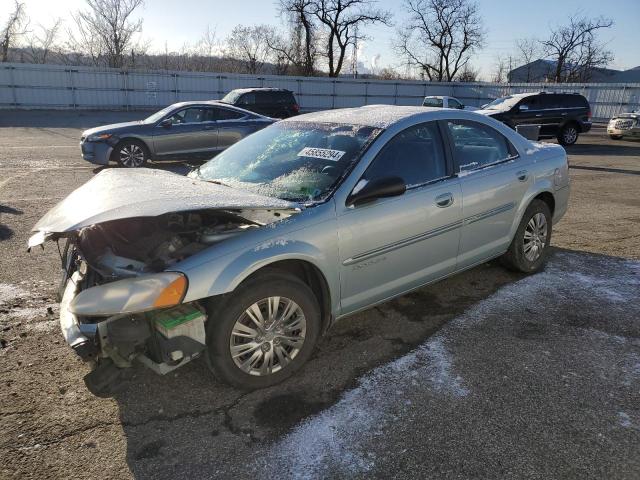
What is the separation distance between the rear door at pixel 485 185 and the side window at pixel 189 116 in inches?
328

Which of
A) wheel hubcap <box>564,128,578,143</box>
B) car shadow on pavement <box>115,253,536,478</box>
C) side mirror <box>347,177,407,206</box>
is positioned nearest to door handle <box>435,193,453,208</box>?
side mirror <box>347,177,407,206</box>

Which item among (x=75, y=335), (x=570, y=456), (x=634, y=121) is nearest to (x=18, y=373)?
(x=75, y=335)

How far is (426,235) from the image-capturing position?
3670 mm

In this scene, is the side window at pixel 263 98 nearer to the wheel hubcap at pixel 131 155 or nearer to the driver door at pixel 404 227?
the wheel hubcap at pixel 131 155

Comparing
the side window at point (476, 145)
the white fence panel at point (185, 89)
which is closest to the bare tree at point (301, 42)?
the white fence panel at point (185, 89)

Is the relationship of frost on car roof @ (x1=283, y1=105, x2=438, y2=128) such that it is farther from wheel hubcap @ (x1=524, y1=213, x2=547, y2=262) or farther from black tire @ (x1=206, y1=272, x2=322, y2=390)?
wheel hubcap @ (x1=524, y1=213, x2=547, y2=262)

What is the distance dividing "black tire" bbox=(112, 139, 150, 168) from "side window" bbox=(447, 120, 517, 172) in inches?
328

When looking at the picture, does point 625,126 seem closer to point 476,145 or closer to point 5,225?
point 476,145

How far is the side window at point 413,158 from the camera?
3492 millimetres

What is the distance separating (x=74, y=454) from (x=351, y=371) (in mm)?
1645

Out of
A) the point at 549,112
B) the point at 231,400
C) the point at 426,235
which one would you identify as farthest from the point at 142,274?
the point at 549,112

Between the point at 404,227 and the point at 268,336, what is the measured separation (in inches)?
49.2

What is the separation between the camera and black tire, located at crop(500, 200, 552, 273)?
4688 mm

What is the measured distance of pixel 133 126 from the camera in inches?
420
